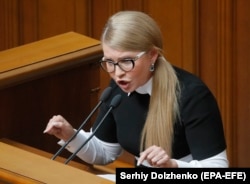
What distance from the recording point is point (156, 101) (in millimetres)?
2520

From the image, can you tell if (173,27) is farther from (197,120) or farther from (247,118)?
Answer: (197,120)

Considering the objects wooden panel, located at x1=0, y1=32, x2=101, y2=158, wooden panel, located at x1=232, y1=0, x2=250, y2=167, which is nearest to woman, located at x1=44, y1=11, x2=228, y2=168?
wooden panel, located at x1=0, y1=32, x2=101, y2=158

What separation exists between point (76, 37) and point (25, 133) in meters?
0.50

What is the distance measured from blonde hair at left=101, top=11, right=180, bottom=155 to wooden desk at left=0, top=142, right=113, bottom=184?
39 centimetres

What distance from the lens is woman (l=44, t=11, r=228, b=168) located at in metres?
2.44

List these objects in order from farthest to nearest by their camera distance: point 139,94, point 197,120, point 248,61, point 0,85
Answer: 1. point 248,61
2. point 0,85
3. point 139,94
4. point 197,120

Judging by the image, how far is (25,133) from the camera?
2926 millimetres

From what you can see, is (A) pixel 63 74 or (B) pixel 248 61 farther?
(B) pixel 248 61

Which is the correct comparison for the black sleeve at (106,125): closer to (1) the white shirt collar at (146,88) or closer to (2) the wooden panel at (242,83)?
(1) the white shirt collar at (146,88)

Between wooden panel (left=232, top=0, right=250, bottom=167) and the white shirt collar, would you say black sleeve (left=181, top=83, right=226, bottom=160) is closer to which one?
the white shirt collar

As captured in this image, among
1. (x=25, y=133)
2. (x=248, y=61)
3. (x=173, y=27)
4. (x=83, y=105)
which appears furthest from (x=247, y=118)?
(x=25, y=133)

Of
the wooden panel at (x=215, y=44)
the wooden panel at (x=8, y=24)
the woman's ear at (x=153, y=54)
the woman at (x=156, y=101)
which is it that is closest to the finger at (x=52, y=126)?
the woman at (x=156, y=101)

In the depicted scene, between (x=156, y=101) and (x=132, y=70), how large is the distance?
133 millimetres

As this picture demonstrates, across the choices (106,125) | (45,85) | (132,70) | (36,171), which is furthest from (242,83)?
(36,171)
